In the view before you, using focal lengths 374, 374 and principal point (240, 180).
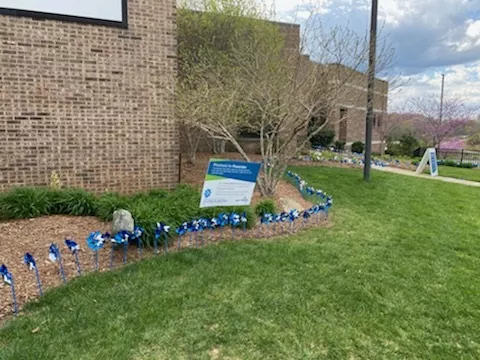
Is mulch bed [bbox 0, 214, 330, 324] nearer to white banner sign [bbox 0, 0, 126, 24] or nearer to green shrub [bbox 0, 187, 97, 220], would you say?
green shrub [bbox 0, 187, 97, 220]

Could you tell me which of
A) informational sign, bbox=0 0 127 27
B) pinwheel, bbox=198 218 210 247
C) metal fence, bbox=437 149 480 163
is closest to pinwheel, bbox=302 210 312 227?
pinwheel, bbox=198 218 210 247

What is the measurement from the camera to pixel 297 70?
291 inches

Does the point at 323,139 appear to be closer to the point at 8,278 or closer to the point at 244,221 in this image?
the point at 244,221

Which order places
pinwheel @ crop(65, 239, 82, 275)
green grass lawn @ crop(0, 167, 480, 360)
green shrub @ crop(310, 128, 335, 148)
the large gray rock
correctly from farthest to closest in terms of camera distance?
green shrub @ crop(310, 128, 335, 148) < the large gray rock < pinwheel @ crop(65, 239, 82, 275) < green grass lawn @ crop(0, 167, 480, 360)

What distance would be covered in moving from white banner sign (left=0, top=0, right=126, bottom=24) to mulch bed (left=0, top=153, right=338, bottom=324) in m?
3.56

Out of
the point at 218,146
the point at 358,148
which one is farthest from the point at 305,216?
the point at 358,148

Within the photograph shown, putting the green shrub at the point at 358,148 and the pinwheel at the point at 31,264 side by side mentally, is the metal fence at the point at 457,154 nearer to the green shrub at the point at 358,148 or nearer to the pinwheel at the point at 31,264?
the green shrub at the point at 358,148

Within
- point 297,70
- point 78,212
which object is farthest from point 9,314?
point 297,70

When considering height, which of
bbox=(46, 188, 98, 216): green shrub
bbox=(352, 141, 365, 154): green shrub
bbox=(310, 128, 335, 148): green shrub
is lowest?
bbox=(46, 188, 98, 216): green shrub

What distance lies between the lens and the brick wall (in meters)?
6.38

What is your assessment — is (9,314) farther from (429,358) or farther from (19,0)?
(19,0)

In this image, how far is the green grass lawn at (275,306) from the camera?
274 cm

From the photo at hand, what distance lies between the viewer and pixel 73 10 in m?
6.55

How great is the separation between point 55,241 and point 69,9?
13.9 feet
